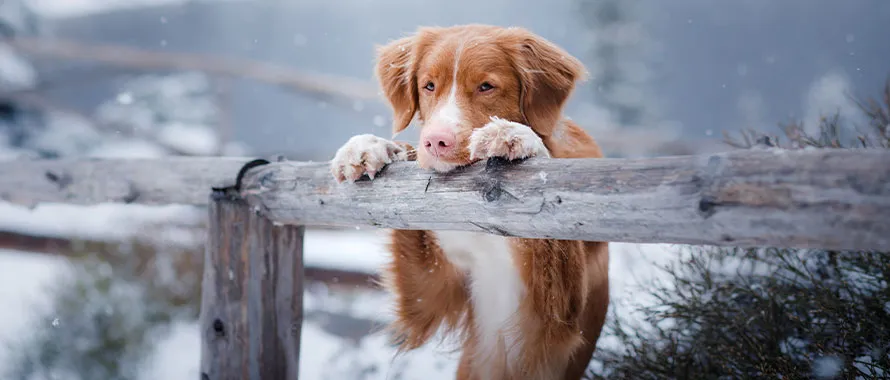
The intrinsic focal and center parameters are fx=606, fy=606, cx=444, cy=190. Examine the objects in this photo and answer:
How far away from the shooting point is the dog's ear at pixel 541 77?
2.22 m

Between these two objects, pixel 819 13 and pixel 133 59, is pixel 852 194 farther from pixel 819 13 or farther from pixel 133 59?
pixel 819 13

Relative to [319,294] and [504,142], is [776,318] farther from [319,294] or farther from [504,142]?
[319,294]

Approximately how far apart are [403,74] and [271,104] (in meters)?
14.8

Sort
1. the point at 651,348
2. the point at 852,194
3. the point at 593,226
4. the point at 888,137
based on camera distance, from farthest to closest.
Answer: the point at 651,348 → the point at 888,137 → the point at 593,226 → the point at 852,194

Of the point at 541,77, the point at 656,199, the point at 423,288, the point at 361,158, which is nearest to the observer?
the point at 656,199

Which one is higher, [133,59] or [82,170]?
[133,59]

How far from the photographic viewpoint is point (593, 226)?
1.63 metres

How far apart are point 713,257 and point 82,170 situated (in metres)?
3.48

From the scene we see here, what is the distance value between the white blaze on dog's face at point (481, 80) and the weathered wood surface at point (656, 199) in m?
0.17

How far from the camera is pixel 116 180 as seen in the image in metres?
3.32

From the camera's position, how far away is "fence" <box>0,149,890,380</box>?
4.15ft

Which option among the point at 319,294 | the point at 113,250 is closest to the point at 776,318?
the point at 319,294

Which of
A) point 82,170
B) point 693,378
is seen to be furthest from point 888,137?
point 82,170

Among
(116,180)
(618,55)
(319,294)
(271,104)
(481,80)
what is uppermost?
(618,55)
